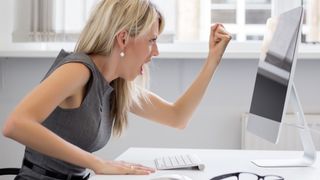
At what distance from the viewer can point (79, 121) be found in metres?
1.45

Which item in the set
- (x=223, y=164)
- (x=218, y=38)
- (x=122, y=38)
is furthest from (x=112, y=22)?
(x=223, y=164)

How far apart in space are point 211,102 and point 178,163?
44.9 inches

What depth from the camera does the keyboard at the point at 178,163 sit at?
4.38ft

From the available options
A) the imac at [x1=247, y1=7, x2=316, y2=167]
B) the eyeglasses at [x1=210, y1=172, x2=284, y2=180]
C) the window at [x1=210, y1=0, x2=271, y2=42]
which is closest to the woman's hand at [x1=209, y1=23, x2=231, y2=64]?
the imac at [x1=247, y1=7, x2=316, y2=167]

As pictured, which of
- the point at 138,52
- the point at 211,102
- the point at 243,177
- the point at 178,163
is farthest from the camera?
the point at 211,102

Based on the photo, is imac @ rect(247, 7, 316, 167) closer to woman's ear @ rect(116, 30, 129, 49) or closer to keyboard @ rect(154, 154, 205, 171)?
keyboard @ rect(154, 154, 205, 171)

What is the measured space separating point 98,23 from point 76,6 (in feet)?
3.84

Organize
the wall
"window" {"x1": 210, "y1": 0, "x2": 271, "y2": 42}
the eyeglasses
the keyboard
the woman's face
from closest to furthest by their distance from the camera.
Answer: the eyeglasses → the keyboard → the woman's face → the wall → "window" {"x1": 210, "y1": 0, "x2": 271, "y2": 42}

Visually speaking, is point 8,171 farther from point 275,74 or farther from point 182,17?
point 182,17

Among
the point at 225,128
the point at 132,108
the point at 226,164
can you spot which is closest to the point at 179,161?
the point at 226,164

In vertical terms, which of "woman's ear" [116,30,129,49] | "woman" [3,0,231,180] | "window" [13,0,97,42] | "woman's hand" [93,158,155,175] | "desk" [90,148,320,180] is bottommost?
"desk" [90,148,320,180]

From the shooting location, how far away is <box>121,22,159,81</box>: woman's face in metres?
1.47

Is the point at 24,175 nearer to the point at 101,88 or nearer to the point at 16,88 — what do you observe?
the point at 101,88

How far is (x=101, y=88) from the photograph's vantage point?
1465 mm
